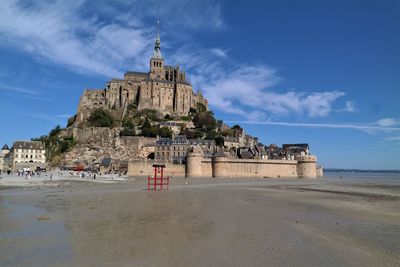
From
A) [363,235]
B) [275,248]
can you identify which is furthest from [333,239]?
[275,248]

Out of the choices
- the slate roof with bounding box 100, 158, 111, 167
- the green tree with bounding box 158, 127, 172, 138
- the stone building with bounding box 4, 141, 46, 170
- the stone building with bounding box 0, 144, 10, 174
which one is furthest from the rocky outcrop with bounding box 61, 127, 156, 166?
the stone building with bounding box 0, 144, 10, 174

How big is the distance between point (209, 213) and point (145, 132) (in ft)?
172

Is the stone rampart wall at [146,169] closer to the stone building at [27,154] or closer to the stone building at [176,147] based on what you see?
the stone building at [176,147]

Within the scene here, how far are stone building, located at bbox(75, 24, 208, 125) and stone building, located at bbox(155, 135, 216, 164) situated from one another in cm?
1898

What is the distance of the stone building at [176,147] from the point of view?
5728 centimetres

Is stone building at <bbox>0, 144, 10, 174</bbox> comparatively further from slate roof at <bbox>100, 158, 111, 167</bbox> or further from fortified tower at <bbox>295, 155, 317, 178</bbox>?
fortified tower at <bbox>295, 155, 317, 178</bbox>

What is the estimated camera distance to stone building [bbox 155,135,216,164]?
57281 mm

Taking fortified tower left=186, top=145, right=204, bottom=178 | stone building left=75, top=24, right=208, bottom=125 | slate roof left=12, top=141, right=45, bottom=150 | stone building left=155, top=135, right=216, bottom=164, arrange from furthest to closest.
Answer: stone building left=75, top=24, right=208, bottom=125
slate roof left=12, top=141, right=45, bottom=150
stone building left=155, top=135, right=216, bottom=164
fortified tower left=186, top=145, right=204, bottom=178

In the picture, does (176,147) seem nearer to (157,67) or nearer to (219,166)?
(219,166)

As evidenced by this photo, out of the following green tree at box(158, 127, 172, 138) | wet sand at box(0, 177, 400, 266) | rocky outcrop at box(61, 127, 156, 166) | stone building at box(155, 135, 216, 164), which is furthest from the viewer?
green tree at box(158, 127, 172, 138)

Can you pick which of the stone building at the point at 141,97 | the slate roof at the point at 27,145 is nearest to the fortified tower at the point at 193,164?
the stone building at the point at 141,97

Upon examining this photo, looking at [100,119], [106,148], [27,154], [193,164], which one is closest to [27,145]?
[27,154]

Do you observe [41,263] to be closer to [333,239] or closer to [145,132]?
[333,239]

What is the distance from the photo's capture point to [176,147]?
190ft
